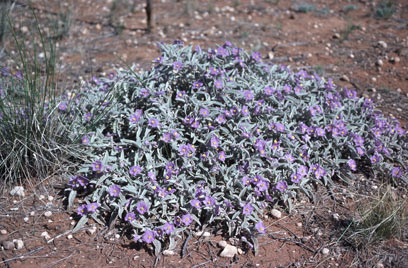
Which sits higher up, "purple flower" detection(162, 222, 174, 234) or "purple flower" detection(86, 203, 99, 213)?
"purple flower" detection(86, 203, 99, 213)


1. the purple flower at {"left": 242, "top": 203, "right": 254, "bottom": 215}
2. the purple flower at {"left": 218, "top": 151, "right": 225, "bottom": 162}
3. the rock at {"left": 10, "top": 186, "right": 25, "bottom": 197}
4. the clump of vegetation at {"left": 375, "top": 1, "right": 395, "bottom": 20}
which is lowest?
the rock at {"left": 10, "top": 186, "right": 25, "bottom": 197}

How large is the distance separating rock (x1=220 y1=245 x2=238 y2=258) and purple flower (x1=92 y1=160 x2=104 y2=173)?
98 cm

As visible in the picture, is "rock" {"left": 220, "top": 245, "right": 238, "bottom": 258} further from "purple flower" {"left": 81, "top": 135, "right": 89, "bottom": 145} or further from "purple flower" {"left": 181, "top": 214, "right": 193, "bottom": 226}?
"purple flower" {"left": 81, "top": 135, "right": 89, "bottom": 145}

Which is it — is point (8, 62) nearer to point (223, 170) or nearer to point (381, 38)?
point (223, 170)

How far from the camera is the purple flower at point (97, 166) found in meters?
2.70

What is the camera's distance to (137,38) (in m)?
5.38

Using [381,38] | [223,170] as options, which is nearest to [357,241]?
[223,170]

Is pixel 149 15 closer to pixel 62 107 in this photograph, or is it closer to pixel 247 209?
pixel 62 107

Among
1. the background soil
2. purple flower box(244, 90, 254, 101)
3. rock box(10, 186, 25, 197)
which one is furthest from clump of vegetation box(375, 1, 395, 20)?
rock box(10, 186, 25, 197)

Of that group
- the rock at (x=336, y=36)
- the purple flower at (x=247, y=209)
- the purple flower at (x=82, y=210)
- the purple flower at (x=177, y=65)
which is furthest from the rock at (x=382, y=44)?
the purple flower at (x=82, y=210)

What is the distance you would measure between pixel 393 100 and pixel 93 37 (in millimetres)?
3858

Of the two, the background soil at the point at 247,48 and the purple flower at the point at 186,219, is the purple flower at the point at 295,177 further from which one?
the purple flower at the point at 186,219

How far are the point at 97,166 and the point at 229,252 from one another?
1060 millimetres

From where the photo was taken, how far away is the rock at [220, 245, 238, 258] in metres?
2.54
